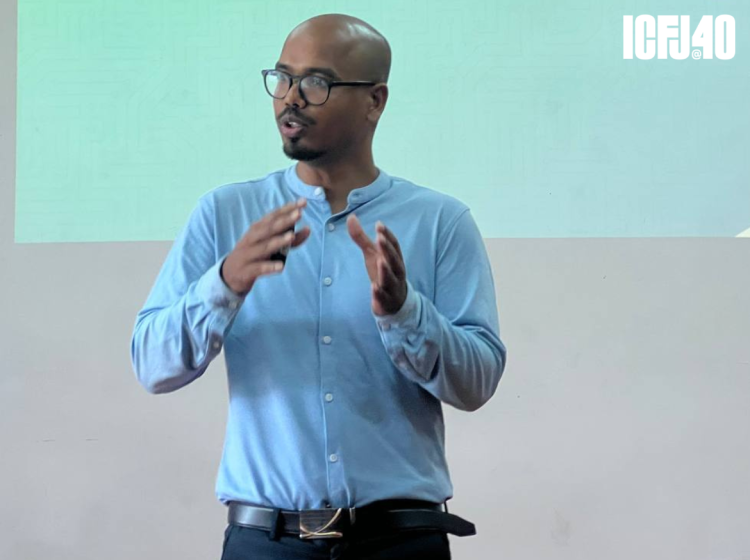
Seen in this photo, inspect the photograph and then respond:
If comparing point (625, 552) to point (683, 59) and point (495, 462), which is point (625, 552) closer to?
point (495, 462)

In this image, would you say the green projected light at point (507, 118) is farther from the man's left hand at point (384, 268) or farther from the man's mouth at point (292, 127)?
the man's left hand at point (384, 268)

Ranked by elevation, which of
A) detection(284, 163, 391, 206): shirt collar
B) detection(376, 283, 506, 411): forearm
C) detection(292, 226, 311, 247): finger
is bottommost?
detection(376, 283, 506, 411): forearm

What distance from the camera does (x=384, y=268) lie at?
1.16 meters

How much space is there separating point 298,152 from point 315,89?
9 centimetres

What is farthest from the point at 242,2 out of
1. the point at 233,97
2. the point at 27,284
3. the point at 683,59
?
the point at 683,59

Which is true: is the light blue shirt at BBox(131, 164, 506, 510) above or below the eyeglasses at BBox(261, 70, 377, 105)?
below

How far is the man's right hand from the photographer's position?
3.84 feet

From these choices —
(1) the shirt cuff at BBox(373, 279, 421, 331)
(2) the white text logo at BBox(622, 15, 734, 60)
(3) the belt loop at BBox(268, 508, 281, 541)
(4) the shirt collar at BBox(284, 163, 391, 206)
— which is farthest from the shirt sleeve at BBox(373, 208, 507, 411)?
(2) the white text logo at BBox(622, 15, 734, 60)

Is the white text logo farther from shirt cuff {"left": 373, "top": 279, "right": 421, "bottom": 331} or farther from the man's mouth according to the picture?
shirt cuff {"left": 373, "top": 279, "right": 421, "bottom": 331}

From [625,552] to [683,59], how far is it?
132 cm

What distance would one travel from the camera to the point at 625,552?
8.48 ft

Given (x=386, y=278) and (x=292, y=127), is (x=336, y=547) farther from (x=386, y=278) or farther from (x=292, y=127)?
(x=292, y=127)

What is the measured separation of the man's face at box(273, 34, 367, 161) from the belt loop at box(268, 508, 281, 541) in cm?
50

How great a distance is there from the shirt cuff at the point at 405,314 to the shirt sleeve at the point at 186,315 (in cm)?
18
